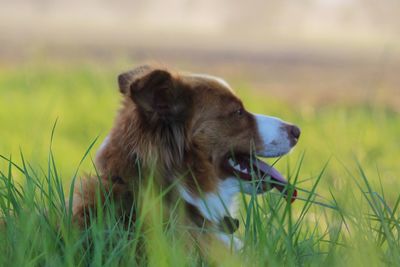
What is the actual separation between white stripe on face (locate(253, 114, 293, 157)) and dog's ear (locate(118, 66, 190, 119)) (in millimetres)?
491

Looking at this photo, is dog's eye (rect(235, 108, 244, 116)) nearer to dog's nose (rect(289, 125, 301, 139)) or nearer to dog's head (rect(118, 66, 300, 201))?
dog's head (rect(118, 66, 300, 201))

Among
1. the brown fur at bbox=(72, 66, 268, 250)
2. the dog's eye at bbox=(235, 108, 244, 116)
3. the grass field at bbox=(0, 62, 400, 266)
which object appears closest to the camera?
the grass field at bbox=(0, 62, 400, 266)

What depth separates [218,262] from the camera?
341 cm

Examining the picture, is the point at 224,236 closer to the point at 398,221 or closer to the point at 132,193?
the point at 132,193

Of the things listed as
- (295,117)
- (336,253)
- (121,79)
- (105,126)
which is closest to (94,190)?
(121,79)

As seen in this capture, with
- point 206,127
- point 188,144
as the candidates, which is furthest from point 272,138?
point 188,144

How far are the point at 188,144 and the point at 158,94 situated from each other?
0.32 meters

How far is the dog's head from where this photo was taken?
393cm

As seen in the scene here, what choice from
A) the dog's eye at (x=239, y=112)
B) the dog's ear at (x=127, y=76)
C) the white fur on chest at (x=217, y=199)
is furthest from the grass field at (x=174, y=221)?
the dog's eye at (x=239, y=112)

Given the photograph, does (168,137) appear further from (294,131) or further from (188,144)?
(294,131)

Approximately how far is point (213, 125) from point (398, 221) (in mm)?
1206

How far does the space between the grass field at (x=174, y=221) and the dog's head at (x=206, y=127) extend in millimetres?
276

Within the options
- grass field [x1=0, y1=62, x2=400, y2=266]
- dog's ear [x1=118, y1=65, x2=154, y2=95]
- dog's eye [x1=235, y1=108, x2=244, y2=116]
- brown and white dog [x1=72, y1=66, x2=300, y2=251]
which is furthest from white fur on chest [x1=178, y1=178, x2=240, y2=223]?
dog's ear [x1=118, y1=65, x2=154, y2=95]

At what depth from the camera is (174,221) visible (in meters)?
3.51
